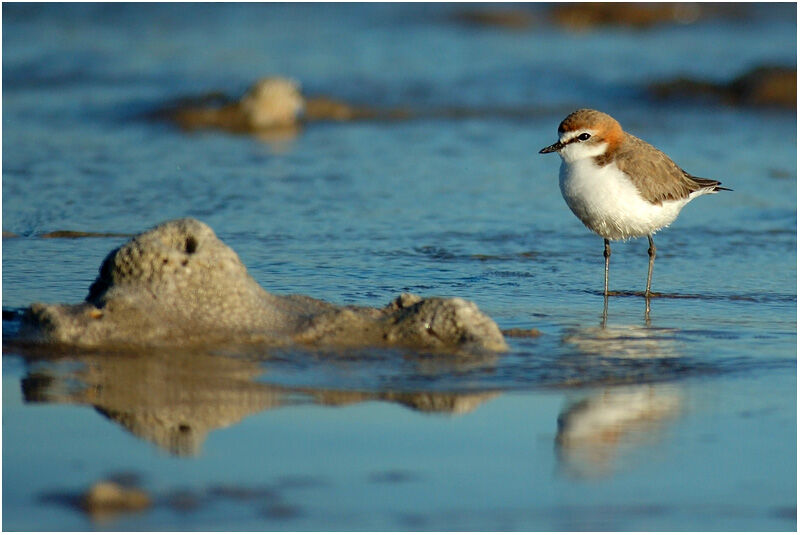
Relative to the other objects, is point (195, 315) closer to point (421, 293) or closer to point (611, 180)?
point (421, 293)

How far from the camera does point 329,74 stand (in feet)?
57.7

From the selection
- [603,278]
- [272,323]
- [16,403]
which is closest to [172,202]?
[603,278]

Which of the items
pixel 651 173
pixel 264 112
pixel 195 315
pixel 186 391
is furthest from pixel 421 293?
pixel 264 112

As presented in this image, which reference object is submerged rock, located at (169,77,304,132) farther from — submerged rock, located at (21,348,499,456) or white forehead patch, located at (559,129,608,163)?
submerged rock, located at (21,348,499,456)

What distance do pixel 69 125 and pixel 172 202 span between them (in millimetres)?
4257

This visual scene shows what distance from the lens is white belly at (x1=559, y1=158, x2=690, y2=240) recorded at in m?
7.95

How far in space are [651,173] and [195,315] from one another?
359 centimetres

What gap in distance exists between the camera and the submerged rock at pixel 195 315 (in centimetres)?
567

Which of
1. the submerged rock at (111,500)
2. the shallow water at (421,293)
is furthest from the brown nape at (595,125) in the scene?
the submerged rock at (111,500)

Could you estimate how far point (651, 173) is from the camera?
26.5 ft

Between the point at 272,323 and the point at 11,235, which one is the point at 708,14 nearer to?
the point at 11,235

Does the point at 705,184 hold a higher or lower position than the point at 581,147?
lower

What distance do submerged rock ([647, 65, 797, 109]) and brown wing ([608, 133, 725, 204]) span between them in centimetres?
851

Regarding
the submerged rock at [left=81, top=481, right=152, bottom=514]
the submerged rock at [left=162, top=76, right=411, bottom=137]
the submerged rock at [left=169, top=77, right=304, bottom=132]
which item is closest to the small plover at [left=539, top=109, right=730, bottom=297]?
the submerged rock at [left=81, top=481, right=152, bottom=514]
